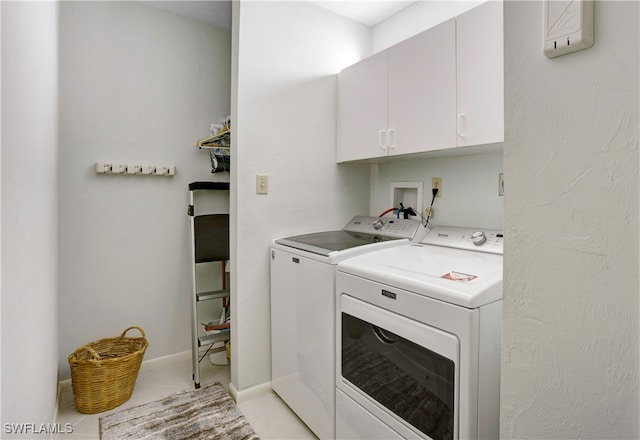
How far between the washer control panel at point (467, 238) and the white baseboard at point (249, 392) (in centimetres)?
129

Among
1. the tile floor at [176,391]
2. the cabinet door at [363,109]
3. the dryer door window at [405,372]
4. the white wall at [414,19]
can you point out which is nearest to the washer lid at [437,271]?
the dryer door window at [405,372]

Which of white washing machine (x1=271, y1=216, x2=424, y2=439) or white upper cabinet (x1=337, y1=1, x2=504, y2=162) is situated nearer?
white upper cabinet (x1=337, y1=1, x2=504, y2=162)

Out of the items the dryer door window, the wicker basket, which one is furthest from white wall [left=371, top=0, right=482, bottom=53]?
the wicker basket

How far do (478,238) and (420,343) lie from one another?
2.45ft

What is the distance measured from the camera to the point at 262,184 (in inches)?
79.2

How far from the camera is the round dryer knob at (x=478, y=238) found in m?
1.66

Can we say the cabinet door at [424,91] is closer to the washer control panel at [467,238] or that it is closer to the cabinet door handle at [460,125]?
the cabinet door handle at [460,125]

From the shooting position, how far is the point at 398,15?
2.27m

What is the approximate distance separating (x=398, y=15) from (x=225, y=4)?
3.78 feet

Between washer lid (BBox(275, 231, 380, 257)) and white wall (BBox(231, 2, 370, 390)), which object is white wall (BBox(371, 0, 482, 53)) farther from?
washer lid (BBox(275, 231, 380, 257))

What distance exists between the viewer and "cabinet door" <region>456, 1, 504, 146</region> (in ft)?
4.67

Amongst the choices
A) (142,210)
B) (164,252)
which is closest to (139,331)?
(164,252)

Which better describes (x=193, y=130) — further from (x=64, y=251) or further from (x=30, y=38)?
(x=30, y=38)

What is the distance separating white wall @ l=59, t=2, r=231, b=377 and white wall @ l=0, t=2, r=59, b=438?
1.72 feet
